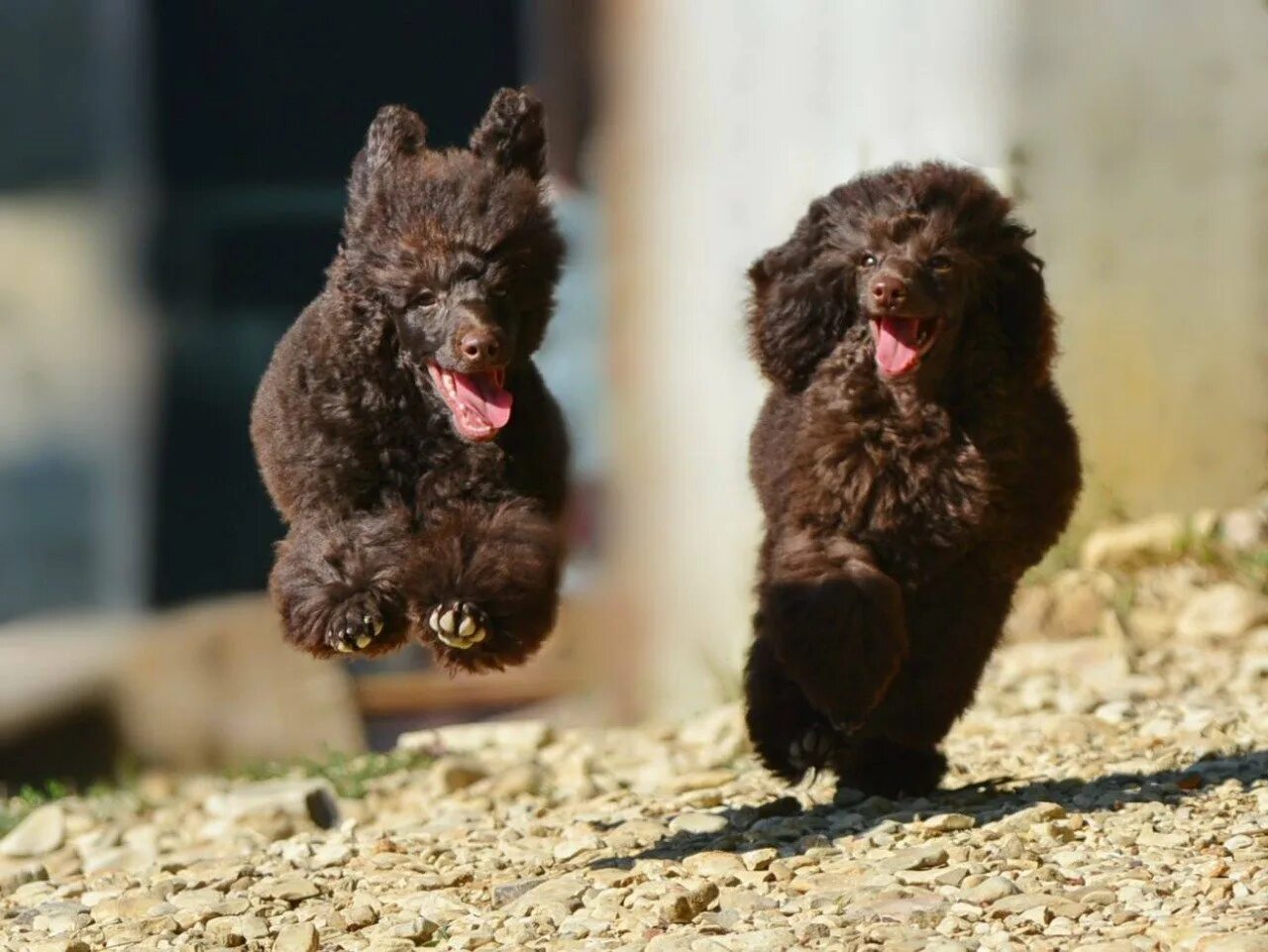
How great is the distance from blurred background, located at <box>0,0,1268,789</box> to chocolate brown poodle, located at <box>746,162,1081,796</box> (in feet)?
10.5

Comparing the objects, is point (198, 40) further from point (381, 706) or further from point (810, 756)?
point (810, 756)

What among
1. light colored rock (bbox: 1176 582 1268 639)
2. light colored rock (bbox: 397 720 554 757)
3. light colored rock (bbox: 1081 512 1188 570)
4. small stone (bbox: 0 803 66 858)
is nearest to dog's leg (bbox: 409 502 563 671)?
small stone (bbox: 0 803 66 858)

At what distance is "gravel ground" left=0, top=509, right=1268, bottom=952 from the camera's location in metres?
4.78

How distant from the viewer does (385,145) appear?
16.9ft

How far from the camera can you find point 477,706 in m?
10.4

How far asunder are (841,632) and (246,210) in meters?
4.84

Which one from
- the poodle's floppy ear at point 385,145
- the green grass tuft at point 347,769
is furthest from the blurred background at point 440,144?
the poodle's floppy ear at point 385,145

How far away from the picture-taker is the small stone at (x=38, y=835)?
7.70m

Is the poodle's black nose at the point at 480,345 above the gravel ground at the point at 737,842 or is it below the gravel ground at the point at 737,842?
above

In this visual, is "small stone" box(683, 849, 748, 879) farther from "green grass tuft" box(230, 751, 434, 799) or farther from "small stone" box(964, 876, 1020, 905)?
"green grass tuft" box(230, 751, 434, 799)

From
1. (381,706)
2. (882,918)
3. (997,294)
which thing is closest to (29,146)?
(381,706)

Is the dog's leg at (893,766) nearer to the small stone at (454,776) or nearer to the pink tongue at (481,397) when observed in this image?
the pink tongue at (481,397)

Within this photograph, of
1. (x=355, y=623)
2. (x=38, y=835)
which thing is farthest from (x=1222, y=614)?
(x=355, y=623)

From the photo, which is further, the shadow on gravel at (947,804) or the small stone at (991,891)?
the shadow on gravel at (947,804)
